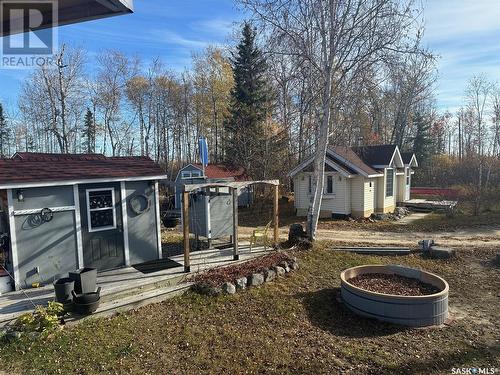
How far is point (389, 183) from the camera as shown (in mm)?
22078

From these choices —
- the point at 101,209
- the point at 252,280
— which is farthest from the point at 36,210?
the point at 252,280

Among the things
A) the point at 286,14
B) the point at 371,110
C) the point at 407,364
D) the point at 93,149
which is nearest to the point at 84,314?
the point at 407,364

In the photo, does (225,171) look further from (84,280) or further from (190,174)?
(84,280)

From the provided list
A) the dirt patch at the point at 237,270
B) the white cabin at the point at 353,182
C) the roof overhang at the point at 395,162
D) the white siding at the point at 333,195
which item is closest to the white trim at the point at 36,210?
the dirt patch at the point at 237,270

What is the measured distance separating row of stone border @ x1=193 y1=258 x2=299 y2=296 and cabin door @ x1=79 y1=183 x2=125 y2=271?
109 inches

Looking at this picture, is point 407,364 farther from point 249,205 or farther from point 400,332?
point 249,205

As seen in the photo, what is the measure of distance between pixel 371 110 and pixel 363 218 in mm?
7986

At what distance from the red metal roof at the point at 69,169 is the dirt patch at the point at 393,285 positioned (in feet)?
20.6

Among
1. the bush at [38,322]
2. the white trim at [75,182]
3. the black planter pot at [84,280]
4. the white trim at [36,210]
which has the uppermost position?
the white trim at [75,182]

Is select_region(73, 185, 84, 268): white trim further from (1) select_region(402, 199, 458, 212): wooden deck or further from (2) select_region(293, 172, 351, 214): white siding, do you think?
(1) select_region(402, 199, 458, 212): wooden deck

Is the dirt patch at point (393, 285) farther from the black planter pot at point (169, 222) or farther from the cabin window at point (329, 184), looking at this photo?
the cabin window at point (329, 184)

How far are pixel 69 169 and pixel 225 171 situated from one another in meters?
16.8

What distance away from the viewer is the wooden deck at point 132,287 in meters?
6.93

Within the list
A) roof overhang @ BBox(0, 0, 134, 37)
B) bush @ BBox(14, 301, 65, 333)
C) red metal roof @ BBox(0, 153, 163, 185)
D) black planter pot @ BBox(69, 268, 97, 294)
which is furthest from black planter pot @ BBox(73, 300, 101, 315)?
roof overhang @ BBox(0, 0, 134, 37)
